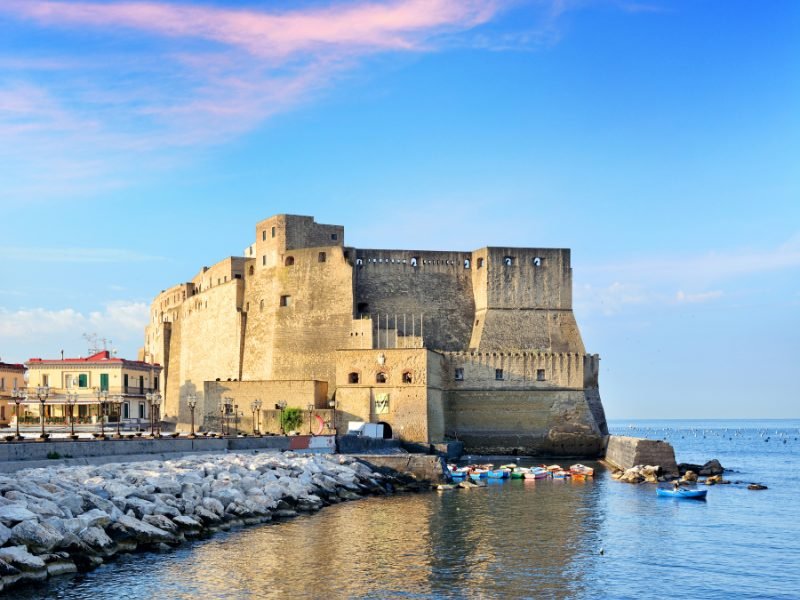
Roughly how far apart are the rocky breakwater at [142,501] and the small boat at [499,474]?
6.85 metres

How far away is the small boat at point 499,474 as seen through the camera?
37625 millimetres

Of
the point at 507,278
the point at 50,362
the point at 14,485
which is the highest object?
the point at 507,278

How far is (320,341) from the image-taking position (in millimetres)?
49406

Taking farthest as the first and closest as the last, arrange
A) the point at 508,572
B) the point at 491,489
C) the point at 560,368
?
the point at 560,368 < the point at 491,489 < the point at 508,572

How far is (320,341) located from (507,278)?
433 inches

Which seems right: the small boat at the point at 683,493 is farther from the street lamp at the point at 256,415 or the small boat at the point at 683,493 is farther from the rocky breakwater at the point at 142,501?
the street lamp at the point at 256,415

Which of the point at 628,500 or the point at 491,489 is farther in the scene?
the point at 491,489

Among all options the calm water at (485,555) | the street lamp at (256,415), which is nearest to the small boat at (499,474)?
the calm water at (485,555)

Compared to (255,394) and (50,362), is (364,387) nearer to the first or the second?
(255,394)

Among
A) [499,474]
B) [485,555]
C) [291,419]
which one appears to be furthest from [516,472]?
[485,555]

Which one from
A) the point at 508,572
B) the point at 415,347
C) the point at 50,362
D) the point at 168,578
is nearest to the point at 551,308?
the point at 415,347

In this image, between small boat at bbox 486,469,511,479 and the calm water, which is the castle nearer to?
small boat at bbox 486,469,511,479

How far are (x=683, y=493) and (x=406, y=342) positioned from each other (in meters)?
18.8

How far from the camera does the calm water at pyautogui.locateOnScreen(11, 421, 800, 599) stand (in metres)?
17.2
